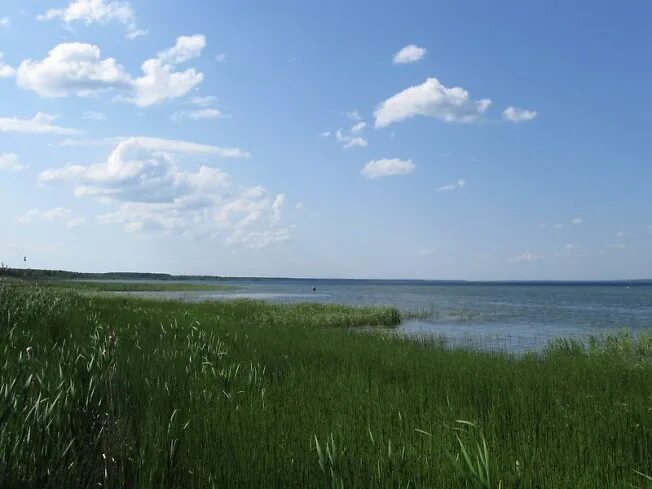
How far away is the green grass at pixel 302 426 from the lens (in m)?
3.65

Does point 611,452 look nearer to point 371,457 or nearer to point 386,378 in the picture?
point 371,457

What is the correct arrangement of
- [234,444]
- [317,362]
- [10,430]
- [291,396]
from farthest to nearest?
[317,362], [291,396], [234,444], [10,430]

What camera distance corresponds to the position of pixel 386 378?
27.1 feet

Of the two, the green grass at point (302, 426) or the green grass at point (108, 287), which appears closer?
the green grass at point (302, 426)

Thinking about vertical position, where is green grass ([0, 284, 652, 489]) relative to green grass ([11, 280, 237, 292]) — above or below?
above

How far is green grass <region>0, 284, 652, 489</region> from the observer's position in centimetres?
365

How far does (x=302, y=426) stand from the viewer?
15.9 feet

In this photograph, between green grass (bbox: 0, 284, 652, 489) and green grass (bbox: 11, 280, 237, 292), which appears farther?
green grass (bbox: 11, 280, 237, 292)

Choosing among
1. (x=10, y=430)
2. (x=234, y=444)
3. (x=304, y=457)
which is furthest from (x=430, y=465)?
(x=10, y=430)

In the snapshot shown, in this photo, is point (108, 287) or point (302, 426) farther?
point (108, 287)

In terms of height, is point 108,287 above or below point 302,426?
below

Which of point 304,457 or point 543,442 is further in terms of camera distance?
point 543,442

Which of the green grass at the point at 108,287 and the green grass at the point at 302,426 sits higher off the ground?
the green grass at the point at 302,426

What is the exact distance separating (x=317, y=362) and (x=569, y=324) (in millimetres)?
24688
